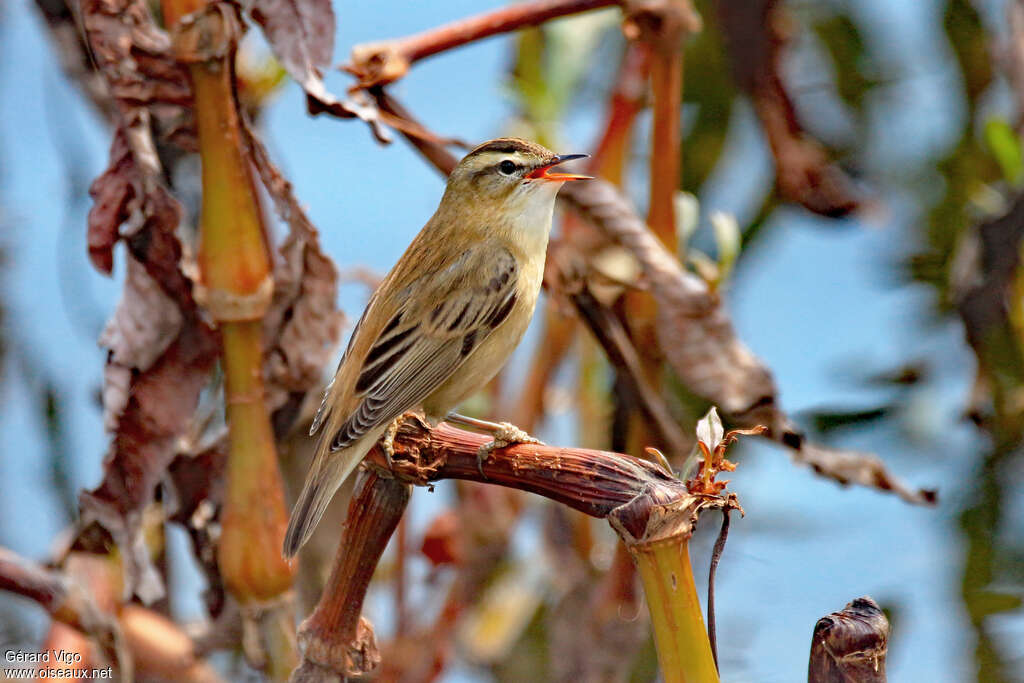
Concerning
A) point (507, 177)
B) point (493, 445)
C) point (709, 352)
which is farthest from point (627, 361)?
point (493, 445)

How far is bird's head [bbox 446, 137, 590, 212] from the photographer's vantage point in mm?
2619

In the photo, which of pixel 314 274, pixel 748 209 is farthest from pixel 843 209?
pixel 314 274

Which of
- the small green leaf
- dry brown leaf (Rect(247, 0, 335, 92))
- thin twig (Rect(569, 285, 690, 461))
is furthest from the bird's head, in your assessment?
the small green leaf

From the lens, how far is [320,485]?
205cm

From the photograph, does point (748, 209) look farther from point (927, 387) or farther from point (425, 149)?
point (425, 149)

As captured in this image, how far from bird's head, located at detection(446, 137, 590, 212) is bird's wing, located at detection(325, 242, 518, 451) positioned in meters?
0.17

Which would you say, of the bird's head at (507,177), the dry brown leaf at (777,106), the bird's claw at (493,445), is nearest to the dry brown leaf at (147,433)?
the bird's head at (507,177)

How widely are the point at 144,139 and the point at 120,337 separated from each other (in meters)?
0.39

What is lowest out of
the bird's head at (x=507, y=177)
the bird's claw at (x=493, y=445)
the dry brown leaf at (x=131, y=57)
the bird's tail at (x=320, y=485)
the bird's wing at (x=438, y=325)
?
the bird's tail at (x=320, y=485)

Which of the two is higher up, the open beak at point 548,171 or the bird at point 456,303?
the open beak at point 548,171

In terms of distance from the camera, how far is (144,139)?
2.24m

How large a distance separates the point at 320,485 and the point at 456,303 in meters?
0.57

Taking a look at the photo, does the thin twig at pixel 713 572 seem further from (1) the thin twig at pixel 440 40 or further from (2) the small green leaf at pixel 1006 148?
(2) the small green leaf at pixel 1006 148

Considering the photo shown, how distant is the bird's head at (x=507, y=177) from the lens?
2.62 meters
